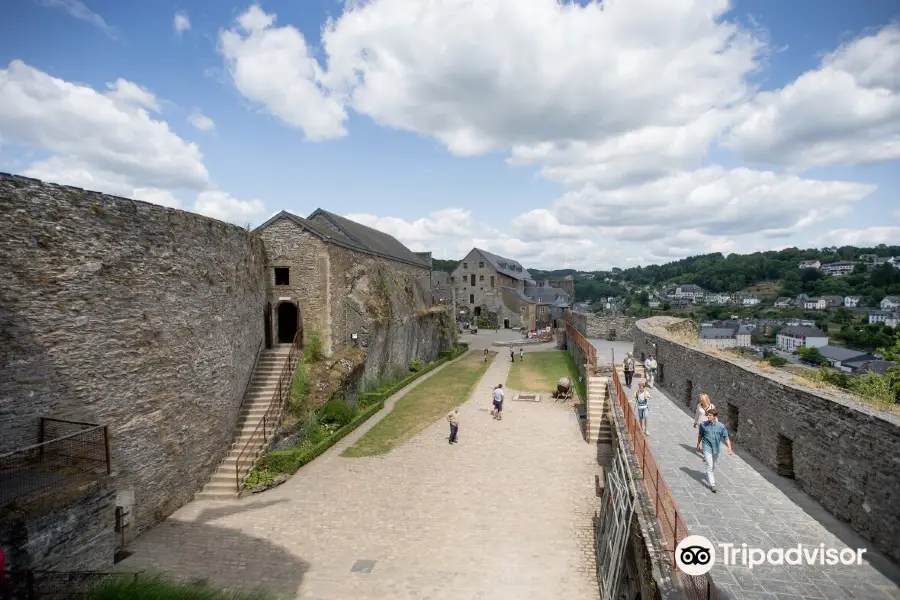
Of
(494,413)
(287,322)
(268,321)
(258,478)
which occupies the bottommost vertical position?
(494,413)

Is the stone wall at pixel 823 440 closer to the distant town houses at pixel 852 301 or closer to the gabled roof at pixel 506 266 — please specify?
the gabled roof at pixel 506 266

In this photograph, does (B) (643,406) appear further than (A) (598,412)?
No

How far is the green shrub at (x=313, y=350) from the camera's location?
19356 millimetres

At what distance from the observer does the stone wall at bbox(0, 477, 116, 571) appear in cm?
659

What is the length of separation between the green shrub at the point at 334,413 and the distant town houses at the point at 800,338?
94.4 metres

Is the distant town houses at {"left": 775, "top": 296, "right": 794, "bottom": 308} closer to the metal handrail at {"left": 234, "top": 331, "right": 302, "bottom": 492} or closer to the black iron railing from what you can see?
the metal handrail at {"left": 234, "top": 331, "right": 302, "bottom": 492}

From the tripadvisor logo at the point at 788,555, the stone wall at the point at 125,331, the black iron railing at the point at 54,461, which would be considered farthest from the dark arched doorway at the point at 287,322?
the tripadvisor logo at the point at 788,555

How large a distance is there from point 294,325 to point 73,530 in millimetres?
14960

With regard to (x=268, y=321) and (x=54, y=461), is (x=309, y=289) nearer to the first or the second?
(x=268, y=321)

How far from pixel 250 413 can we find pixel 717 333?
3640 inches

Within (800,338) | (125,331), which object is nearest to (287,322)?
(125,331)

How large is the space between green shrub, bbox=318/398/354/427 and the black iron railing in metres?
8.47

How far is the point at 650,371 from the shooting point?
1841 cm

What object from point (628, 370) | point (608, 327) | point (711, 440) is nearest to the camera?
point (711, 440)
